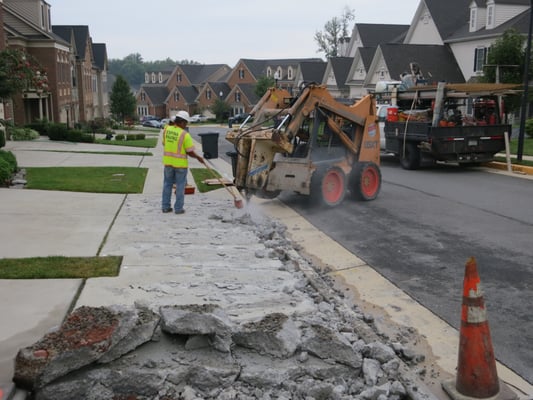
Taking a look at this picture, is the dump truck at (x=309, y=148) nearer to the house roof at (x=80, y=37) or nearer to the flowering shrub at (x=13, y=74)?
the flowering shrub at (x=13, y=74)

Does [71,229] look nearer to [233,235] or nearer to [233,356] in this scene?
[233,235]

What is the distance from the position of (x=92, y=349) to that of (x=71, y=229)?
5.07 m

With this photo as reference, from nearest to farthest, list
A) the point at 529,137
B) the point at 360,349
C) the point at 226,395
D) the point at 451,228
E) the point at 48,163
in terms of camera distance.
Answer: the point at 226,395
the point at 360,349
the point at 451,228
the point at 48,163
the point at 529,137

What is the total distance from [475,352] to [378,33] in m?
53.4

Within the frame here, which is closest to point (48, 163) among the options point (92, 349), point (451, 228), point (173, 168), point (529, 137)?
point (173, 168)

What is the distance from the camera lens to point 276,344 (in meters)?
4.33

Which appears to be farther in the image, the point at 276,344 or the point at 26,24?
the point at 26,24

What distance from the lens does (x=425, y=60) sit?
4034 centimetres

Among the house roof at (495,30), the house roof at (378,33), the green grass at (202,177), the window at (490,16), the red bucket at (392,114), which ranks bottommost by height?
the green grass at (202,177)

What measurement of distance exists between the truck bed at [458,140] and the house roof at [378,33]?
37.5 m

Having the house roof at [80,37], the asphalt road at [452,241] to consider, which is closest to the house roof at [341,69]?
the house roof at [80,37]

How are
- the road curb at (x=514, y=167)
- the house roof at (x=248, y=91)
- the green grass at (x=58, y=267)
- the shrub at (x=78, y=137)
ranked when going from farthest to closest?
1. the house roof at (x=248, y=91)
2. the shrub at (x=78, y=137)
3. the road curb at (x=514, y=167)
4. the green grass at (x=58, y=267)

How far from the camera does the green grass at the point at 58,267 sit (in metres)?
6.33

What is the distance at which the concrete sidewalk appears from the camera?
5359 millimetres
